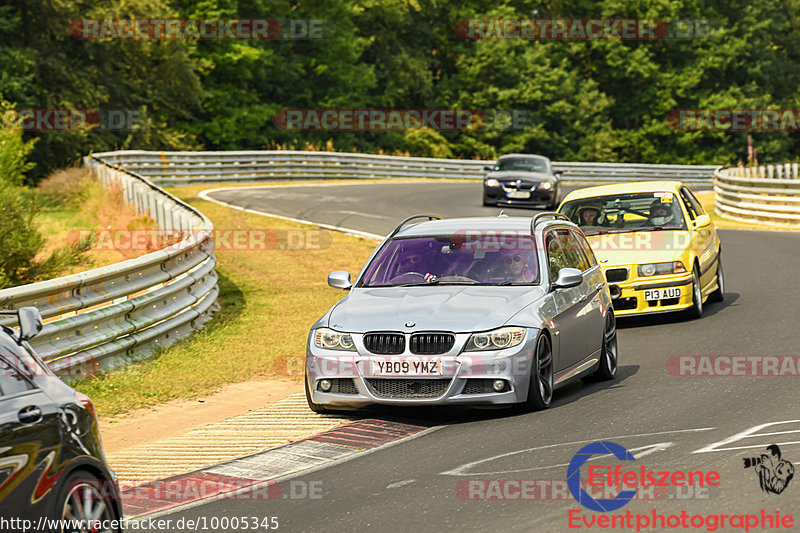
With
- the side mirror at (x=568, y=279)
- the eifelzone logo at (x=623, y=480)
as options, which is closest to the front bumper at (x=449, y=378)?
the side mirror at (x=568, y=279)

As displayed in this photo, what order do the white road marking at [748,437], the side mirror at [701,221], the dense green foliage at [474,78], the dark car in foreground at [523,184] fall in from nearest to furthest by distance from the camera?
the white road marking at [748,437], the side mirror at [701,221], the dark car in foreground at [523,184], the dense green foliage at [474,78]

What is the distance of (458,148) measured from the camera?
68562 millimetres

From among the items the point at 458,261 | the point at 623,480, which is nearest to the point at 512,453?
the point at 623,480

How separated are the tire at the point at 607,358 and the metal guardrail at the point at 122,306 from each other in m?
4.67

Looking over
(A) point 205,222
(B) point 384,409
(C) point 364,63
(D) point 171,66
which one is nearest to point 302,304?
(A) point 205,222

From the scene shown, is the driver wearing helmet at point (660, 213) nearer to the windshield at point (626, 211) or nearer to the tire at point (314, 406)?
the windshield at point (626, 211)

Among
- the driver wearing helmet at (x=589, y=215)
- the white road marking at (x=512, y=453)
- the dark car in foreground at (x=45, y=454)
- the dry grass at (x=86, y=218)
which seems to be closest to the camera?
the dark car in foreground at (x=45, y=454)

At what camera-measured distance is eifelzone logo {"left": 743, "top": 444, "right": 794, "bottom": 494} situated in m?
6.89

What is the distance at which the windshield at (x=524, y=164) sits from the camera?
107 ft

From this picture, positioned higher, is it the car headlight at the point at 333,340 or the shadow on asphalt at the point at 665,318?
the car headlight at the point at 333,340

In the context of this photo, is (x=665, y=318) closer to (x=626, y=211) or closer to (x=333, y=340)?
(x=626, y=211)

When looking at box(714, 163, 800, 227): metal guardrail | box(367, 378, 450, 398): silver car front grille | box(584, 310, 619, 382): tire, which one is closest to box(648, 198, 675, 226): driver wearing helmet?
box(584, 310, 619, 382): tire

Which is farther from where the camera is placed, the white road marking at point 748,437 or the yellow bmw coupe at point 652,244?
the yellow bmw coupe at point 652,244

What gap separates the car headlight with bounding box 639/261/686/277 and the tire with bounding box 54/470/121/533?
10176 millimetres
